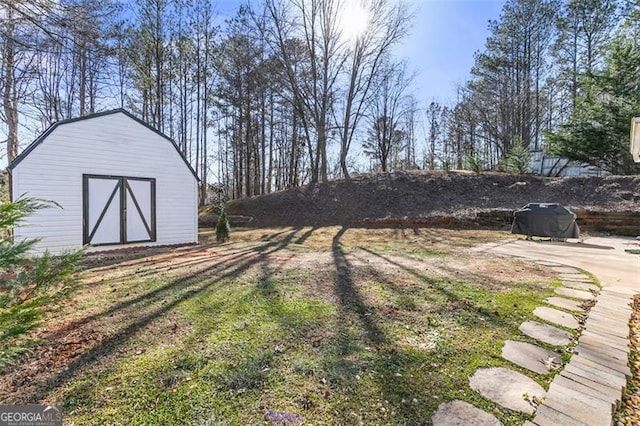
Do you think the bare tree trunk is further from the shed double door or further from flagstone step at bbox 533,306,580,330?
flagstone step at bbox 533,306,580,330

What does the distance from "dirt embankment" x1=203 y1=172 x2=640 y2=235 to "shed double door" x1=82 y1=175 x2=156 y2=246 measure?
5187mm

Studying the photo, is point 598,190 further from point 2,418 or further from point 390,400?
point 2,418

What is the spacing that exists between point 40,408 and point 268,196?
517 inches

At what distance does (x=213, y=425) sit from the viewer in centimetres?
139

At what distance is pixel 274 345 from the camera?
6.98ft

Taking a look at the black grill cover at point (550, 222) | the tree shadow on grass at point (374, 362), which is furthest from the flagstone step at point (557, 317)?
the black grill cover at point (550, 222)

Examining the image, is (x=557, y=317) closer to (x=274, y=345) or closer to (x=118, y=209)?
(x=274, y=345)

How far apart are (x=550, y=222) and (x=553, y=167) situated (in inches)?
383

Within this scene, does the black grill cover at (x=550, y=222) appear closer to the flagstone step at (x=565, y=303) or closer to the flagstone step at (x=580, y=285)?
the flagstone step at (x=580, y=285)

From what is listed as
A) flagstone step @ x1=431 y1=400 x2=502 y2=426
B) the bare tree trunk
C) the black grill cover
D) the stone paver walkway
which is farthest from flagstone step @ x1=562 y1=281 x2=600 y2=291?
the bare tree trunk

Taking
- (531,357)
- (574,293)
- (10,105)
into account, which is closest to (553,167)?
(574,293)

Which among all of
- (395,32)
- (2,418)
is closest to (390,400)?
(2,418)

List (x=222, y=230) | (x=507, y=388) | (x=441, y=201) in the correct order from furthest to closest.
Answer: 1. (x=441, y=201)
2. (x=222, y=230)
3. (x=507, y=388)

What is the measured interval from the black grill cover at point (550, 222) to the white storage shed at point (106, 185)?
348 inches
